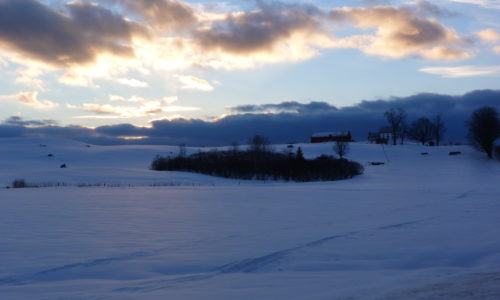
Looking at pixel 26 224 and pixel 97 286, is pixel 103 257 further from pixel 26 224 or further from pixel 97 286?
pixel 26 224

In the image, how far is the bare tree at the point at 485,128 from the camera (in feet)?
211

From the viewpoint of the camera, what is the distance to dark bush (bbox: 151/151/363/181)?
45.3 meters

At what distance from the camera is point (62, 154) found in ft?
237

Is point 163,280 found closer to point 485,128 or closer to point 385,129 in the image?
point 485,128

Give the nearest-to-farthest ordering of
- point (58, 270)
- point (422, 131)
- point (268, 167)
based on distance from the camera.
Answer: point (58, 270)
point (268, 167)
point (422, 131)

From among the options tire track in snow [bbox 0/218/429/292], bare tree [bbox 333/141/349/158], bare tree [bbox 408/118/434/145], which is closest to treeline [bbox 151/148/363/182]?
bare tree [bbox 333/141/349/158]

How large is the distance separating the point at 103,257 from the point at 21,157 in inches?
Answer: 2670

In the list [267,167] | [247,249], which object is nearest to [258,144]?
[267,167]

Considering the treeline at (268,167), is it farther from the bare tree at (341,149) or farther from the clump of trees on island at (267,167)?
the bare tree at (341,149)

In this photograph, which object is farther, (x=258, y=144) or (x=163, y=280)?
(x=258, y=144)

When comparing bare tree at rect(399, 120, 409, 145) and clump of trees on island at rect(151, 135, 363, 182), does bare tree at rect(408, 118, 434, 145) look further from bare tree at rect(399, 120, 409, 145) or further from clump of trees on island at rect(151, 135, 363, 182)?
clump of trees on island at rect(151, 135, 363, 182)

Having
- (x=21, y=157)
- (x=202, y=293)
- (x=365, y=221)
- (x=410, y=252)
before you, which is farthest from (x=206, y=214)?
(x=21, y=157)

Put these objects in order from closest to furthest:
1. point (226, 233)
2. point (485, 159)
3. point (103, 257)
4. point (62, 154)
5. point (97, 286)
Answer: point (97, 286)
point (103, 257)
point (226, 233)
point (485, 159)
point (62, 154)

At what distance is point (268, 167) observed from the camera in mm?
47062
